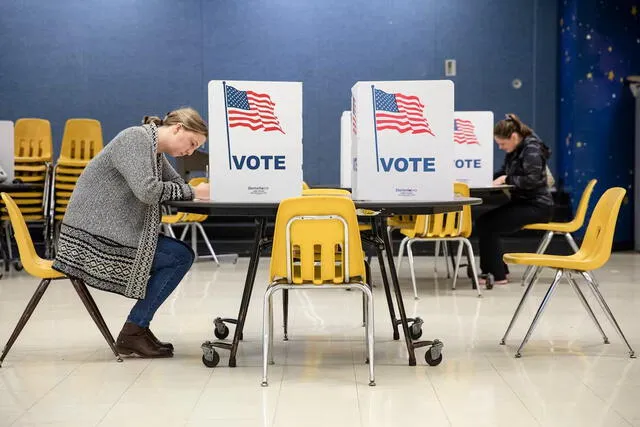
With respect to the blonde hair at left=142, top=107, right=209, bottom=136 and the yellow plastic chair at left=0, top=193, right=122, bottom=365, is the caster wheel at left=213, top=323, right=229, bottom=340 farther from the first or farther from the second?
the blonde hair at left=142, top=107, right=209, bottom=136

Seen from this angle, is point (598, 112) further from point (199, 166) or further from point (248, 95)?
point (248, 95)

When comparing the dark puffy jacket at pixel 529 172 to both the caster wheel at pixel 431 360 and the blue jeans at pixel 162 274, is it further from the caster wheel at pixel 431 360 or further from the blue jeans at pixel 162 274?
the blue jeans at pixel 162 274

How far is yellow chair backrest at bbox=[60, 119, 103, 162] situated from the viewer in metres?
8.48

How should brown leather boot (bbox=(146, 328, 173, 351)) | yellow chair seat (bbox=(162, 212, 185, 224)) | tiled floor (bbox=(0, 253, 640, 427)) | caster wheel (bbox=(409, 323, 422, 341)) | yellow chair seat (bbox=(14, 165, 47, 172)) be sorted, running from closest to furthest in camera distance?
tiled floor (bbox=(0, 253, 640, 427)), brown leather boot (bbox=(146, 328, 173, 351)), caster wheel (bbox=(409, 323, 422, 341)), yellow chair seat (bbox=(162, 212, 185, 224)), yellow chair seat (bbox=(14, 165, 47, 172))

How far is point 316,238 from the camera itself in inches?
136

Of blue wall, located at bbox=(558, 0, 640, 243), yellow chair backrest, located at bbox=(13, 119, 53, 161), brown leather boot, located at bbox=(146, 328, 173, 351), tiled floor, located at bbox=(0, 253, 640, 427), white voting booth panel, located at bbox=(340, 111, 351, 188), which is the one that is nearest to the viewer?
tiled floor, located at bbox=(0, 253, 640, 427)

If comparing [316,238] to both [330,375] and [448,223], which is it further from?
[448,223]

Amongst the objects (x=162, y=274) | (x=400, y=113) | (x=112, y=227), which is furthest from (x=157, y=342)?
(x=400, y=113)

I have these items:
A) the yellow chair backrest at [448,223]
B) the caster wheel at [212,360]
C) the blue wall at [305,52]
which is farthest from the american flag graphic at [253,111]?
the blue wall at [305,52]

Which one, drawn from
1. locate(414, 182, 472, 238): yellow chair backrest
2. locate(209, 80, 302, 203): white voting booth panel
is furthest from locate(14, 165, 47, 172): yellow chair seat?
locate(209, 80, 302, 203): white voting booth panel

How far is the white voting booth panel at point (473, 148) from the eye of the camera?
7047 millimetres

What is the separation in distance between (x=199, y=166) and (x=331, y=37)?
7.89ft

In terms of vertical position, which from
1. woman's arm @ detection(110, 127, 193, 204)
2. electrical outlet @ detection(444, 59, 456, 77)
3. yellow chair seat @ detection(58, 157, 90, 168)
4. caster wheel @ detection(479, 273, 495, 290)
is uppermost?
electrical outlet @ detection(444, 59, 456, 77)

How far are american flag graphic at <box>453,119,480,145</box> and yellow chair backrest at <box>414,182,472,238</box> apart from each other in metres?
1.00
